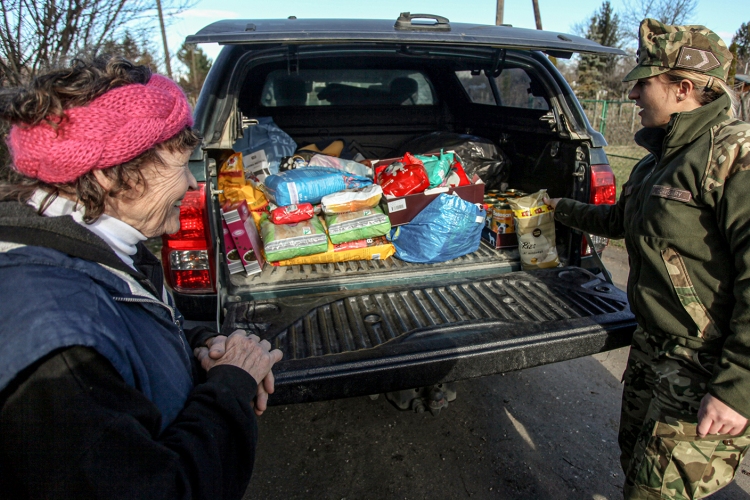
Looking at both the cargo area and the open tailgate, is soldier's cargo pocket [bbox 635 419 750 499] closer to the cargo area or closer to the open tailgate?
the open tailgate

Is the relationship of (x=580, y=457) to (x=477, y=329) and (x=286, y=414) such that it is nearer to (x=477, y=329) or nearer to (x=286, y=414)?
(x=477, y=329)

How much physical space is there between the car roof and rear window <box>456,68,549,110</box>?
780 mm

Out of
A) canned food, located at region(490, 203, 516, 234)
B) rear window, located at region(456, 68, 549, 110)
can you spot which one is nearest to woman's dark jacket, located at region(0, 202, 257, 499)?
canned food, located at region(490, 203, 516, 234)

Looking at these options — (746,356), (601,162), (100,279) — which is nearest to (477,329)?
(746,356)

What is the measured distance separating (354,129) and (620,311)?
2.87m

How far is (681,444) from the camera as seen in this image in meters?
1.59

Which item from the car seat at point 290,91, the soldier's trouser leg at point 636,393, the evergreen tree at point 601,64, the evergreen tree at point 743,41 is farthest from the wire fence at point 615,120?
the soldier's trouser leg at point 636,393

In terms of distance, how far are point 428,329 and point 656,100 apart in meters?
1.22

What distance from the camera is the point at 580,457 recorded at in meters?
2.45

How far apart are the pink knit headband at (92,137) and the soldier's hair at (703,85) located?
160 cm

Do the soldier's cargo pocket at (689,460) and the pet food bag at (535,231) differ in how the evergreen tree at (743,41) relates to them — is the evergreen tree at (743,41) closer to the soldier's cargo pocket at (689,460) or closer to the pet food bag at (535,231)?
the pet food bag at (535,231)

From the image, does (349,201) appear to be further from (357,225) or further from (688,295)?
(688,295)

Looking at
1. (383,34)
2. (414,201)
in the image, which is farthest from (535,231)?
(383,34)

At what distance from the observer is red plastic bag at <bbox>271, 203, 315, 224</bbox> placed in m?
2.83
